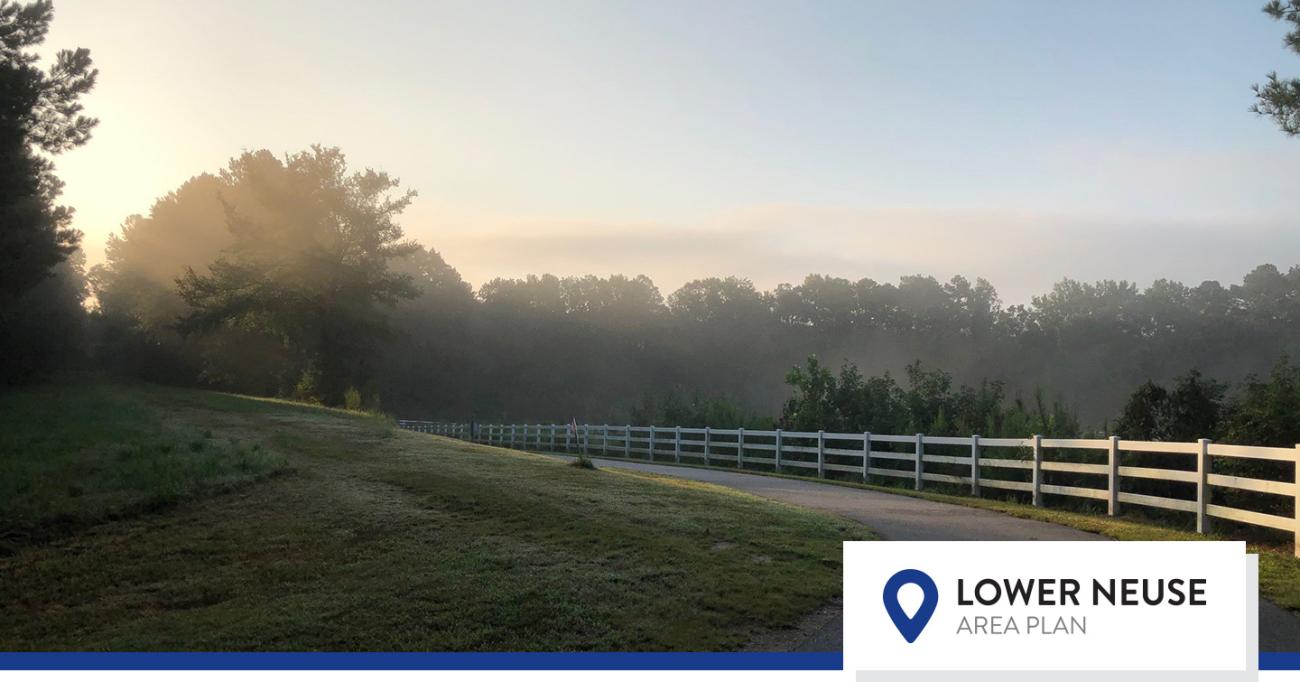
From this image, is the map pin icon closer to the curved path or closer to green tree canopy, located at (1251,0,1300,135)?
the curved path

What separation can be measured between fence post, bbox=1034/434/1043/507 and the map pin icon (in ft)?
31.5

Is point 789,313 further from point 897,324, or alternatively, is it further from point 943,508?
point 943,508

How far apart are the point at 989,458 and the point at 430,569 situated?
45.5ft

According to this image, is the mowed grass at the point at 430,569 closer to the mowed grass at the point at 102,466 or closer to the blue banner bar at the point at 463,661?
the blue banner bar at the point at 463,661

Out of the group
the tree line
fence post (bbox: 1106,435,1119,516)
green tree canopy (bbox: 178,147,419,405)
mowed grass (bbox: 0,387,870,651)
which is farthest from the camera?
green tree canopy (bbox: 178,147,419,405)

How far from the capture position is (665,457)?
3331 cm

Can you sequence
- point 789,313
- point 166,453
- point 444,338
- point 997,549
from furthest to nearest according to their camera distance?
point 789,313 → point 444,338 → point 166,453 → point 997,549

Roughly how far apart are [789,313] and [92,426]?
85982 millimetres

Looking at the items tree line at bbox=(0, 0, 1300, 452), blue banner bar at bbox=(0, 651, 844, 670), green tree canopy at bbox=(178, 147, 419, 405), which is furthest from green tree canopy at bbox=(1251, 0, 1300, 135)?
green tree canopy at bbox=(178, 147, 419, 405)

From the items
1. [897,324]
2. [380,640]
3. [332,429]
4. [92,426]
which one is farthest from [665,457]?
[897,324]

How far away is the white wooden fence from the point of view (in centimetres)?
1170

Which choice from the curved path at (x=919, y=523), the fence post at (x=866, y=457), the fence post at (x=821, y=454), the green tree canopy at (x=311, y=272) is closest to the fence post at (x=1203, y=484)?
the curved path at (x=919, y=523)

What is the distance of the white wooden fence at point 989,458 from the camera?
11.7m

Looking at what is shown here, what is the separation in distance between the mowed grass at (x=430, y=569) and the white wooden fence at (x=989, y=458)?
436 cm
